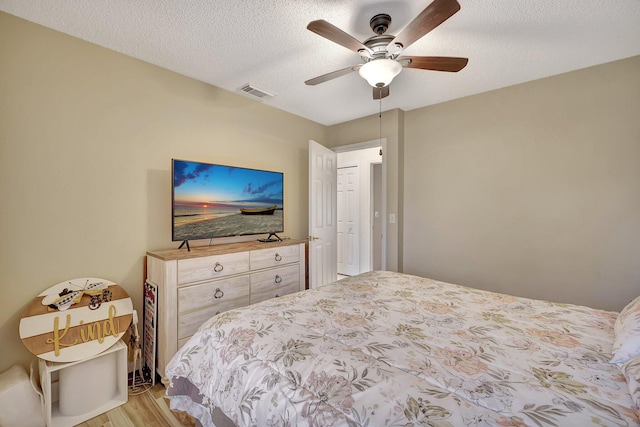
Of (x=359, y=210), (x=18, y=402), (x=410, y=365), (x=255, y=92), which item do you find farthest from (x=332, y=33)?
(x=359, y=210)

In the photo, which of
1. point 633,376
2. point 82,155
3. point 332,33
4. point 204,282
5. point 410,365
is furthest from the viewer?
point 204,282

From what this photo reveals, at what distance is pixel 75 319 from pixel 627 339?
Answer: 2.84 m

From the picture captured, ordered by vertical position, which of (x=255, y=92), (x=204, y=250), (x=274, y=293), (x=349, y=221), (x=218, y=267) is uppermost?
(x=255, y=92)

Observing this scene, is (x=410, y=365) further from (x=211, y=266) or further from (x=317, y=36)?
(x=317, y=36)

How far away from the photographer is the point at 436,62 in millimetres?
1758

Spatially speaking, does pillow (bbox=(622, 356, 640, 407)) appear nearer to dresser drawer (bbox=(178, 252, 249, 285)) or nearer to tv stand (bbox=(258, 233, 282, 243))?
dresser drawer (bbox=(178, 252, 249, 285))

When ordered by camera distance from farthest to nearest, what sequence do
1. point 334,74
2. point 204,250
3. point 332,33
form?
point 204,250
point 334,74
point 332,33

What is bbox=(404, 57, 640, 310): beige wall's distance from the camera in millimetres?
2238

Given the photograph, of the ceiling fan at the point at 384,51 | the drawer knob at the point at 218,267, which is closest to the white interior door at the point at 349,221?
the drawer knob at the point at 218,267

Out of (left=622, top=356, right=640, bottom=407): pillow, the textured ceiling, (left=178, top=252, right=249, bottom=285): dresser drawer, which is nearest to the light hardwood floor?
(left=178, top=252, right=249, bottom=285): dresser drawer

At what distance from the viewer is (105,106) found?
2.09 m

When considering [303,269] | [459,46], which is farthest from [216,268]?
[459,46]

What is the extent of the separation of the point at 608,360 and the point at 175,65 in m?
3.18

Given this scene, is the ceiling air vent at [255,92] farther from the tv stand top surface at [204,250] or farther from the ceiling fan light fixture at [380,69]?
the tv stand top surface at [204,250]
